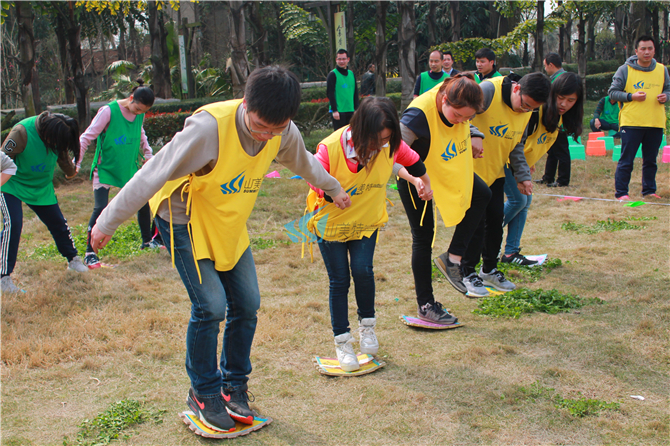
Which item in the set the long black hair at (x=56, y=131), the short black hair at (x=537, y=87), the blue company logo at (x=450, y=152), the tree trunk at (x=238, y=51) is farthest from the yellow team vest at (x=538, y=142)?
the tree trunk at (x=238, y=51)

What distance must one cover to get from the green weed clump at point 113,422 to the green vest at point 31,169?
2.59 m

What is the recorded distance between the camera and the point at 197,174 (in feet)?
7.86

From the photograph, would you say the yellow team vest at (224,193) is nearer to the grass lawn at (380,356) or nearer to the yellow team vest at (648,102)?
the grass lawn at (380,356)

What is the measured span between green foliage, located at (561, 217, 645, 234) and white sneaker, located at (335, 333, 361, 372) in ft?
12.7

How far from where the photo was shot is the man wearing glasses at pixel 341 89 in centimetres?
941

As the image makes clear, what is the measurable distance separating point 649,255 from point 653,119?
2.85 m

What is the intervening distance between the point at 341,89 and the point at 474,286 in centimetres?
593

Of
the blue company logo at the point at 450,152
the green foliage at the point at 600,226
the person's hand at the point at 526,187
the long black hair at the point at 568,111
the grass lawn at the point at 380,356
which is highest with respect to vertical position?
the long black hair at the point at 568,111

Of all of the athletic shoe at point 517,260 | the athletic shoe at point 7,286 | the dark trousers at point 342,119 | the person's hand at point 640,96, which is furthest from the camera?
the dark trousers at point 342,119

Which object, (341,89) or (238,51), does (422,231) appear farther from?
(238,51)

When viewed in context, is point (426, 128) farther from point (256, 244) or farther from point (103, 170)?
point (103, 170)

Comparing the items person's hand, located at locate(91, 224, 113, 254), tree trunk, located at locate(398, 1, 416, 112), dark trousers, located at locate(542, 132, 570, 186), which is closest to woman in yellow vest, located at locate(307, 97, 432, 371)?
person's hand, located at locate(91, 224, 113, 254)

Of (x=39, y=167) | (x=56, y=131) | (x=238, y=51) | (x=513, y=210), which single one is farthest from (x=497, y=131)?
(x=238, y=51)

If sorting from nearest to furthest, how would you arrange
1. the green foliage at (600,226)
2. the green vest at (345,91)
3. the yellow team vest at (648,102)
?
1. the green foliage at (600,226)
2. the yellow team vest at (648,102)
3. the green vest at (345,91)
